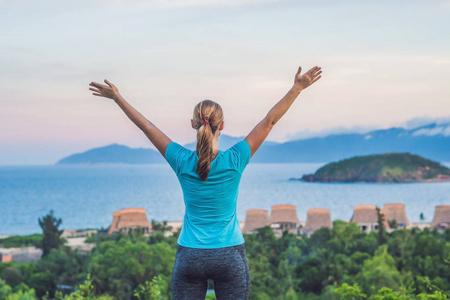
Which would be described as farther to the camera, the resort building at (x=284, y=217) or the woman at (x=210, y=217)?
the resort building at (x=284, y=217)

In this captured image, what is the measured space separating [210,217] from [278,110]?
20.3 inches

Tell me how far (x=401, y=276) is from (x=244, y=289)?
1597 centimetres

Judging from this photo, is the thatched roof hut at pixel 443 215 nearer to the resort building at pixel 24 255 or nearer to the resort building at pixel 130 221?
the resort building at pixel 130 221

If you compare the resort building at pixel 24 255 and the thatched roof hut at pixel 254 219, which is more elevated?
the thatched roof hut at pixel 254 219

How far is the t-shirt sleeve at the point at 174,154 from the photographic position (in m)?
2.28

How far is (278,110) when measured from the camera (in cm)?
235

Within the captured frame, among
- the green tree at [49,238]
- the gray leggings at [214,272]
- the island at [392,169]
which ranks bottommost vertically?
the green tree at [49,238]

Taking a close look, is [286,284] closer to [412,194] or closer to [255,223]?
[255,223]

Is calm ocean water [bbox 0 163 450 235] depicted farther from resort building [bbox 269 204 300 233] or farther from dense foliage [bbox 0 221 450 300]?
dense foliage [bbox 0 221 450 300]

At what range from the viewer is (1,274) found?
72.3 ft

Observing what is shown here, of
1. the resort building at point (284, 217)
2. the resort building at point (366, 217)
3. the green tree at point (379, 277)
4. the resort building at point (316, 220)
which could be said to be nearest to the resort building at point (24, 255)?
the resort building at point (284, 217)

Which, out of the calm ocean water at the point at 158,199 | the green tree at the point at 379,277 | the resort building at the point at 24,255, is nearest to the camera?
the green tree at the point at 379,277

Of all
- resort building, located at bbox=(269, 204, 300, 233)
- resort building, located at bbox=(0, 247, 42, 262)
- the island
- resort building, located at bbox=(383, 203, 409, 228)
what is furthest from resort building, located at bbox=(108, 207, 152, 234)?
the island

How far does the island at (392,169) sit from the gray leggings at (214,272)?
139m
